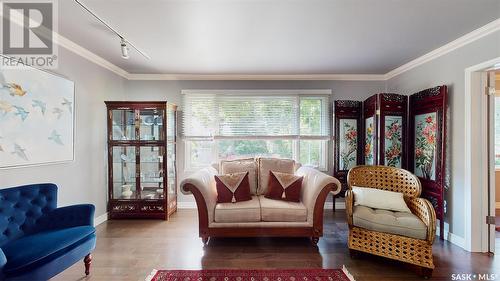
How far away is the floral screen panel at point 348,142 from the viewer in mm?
4141

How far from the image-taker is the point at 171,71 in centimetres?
408

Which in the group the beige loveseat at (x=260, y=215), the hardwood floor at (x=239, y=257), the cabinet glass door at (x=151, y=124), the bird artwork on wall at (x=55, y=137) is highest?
the cabinet glass door at (x=151, y=124)

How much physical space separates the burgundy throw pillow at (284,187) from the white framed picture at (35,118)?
263 cm

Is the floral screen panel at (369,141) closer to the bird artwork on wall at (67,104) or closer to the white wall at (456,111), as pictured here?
the white wall at (456,111)

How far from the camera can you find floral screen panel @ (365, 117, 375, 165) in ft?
12.2

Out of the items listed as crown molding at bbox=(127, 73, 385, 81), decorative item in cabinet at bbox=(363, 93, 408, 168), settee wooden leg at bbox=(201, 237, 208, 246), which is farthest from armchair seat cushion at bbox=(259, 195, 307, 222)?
crown molding at bbox=(127, 73, 385, 81)

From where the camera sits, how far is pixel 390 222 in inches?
90.9

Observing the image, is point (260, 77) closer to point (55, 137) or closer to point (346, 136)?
point (346, 136)

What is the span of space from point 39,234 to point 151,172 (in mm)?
1885

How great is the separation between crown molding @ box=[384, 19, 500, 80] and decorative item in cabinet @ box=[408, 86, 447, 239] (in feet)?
1.63

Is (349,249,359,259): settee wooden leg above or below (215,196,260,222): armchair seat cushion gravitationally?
below

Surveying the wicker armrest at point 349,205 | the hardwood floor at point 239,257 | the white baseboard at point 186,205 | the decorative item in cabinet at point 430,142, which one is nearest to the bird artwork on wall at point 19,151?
the hardwood floor at point 239,257

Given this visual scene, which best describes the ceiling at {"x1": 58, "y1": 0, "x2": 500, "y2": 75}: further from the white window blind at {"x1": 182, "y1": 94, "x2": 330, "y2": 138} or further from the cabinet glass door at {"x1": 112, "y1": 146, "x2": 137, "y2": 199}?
the cabinet glass door at {"x1": 112, "y1": 146, "x2": 137, "y2": 199}

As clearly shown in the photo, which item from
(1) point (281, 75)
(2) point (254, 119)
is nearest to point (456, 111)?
(1) point (281, 75)
